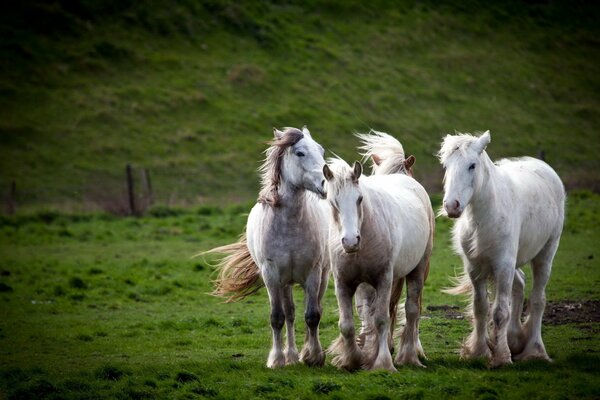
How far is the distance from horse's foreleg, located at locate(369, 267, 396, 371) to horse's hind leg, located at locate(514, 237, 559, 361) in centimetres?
167

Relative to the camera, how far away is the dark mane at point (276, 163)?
28.7 ft

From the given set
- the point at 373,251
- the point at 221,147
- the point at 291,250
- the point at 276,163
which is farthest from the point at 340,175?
the point at 221,147

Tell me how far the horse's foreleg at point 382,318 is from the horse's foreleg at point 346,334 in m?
0.21

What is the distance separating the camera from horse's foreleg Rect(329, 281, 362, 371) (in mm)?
8367

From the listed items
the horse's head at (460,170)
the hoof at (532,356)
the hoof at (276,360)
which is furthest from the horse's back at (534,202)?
the hoof at (276,360)

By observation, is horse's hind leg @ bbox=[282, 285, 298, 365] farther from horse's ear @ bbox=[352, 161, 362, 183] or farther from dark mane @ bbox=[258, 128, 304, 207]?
horse's ear @ bbox=[352, 161, 362, 183]

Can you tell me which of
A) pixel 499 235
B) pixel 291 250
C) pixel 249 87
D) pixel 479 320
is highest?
pixel 249 87

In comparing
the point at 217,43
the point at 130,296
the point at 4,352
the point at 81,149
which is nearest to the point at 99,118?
the point at 81,149

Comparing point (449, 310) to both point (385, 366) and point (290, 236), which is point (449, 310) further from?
point (290, 236)

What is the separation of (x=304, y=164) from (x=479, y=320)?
102 inches

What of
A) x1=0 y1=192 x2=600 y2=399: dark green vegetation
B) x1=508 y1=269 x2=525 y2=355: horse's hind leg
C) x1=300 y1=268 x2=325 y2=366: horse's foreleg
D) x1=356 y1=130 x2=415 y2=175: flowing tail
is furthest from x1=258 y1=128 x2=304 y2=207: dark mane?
x1=508 y1=269 x2=525 y2=355: horse's hind leg

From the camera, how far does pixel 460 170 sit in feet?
27.0

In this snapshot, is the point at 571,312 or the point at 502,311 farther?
the point at 571,312

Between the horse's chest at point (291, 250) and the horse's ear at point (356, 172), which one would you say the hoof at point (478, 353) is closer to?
the horse's chest at point (291, 250)
